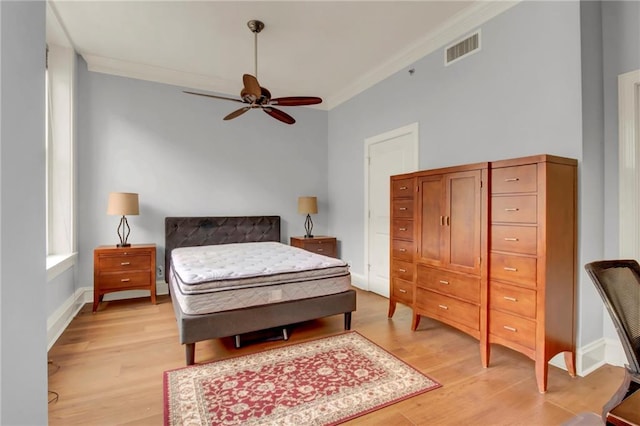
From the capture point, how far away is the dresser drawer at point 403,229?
313 centimetres

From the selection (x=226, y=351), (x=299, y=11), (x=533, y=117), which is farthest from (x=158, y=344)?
(x=533, y=117)

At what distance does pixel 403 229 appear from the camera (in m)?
3.23

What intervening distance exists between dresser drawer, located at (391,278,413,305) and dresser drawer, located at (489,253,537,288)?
0.93 meters

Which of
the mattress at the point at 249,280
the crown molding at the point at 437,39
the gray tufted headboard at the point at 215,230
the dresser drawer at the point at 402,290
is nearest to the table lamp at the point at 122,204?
the gray tufted headboard at the point at 215,230

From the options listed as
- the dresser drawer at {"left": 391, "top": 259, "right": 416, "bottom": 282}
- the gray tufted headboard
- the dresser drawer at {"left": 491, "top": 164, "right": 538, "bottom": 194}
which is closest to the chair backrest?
the dresser drawer at {"left": 491, "top": 164, "right": 538, "bottom": 194}

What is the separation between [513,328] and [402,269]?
3.80 feet

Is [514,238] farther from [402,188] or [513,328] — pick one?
[402,188]

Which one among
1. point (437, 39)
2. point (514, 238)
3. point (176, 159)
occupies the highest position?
point (437, 39)

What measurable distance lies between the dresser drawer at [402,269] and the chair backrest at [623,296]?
1734 mm

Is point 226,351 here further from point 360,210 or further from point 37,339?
point 360,210

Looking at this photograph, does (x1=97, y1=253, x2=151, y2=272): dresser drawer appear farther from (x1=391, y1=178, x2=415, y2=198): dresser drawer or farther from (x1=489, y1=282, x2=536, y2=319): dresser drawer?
(x1=489, y1=282, x2=536, y2=319): dresser drawer

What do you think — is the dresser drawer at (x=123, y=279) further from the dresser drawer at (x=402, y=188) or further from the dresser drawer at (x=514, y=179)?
the dresser drawer at (x=514, y=179)

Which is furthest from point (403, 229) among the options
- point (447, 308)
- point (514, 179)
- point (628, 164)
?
point (628, 164)

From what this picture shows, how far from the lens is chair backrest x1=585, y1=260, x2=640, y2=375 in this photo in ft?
3.94
